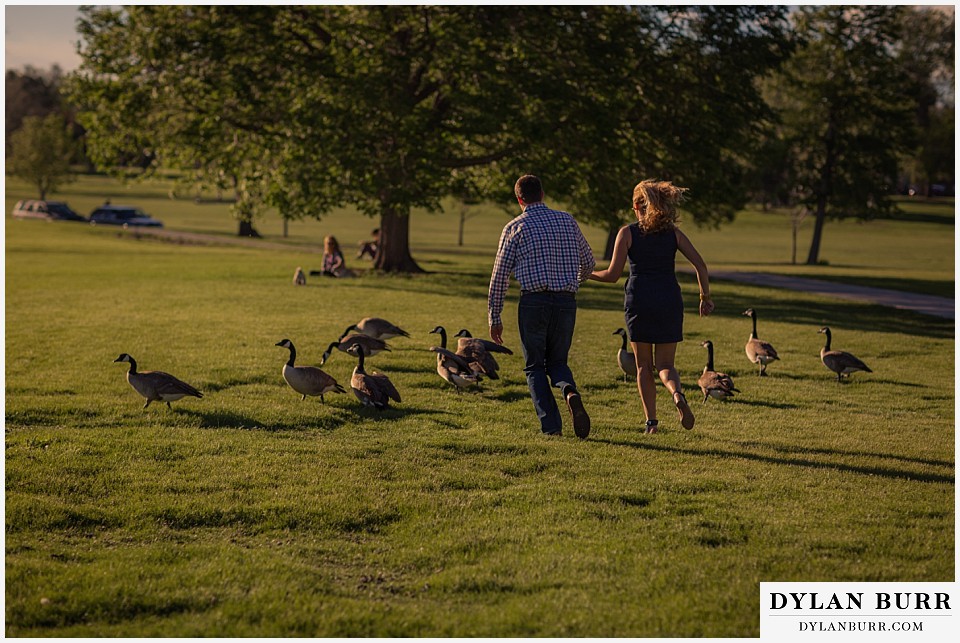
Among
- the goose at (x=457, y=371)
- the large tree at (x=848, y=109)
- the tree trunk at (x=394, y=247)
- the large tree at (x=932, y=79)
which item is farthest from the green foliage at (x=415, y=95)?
the large tree at (x=932, y=79)

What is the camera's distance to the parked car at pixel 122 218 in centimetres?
7469

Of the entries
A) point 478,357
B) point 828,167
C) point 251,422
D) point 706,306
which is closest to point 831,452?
point 706,306

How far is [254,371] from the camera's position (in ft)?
45.8

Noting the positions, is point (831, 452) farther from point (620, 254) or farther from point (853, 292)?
point (853, 292)

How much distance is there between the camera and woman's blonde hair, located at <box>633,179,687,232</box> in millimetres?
9508

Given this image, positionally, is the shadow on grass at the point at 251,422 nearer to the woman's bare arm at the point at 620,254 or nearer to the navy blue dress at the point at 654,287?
the woman's bare arm at the point at 620,254

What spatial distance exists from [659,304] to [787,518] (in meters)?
2.78

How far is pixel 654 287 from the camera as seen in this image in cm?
965

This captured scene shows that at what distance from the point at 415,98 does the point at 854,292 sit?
15432 mm

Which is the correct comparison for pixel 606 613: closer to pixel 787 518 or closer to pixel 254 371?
pixel 787 518

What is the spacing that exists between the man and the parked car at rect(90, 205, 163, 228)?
228 ft

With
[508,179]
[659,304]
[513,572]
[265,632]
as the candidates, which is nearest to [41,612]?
[265,632]

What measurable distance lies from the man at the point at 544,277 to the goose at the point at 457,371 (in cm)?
285

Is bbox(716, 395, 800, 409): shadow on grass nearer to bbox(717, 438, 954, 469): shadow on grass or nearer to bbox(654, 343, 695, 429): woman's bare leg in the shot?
bbox(717, 438, 954, 469): shadow on grass
